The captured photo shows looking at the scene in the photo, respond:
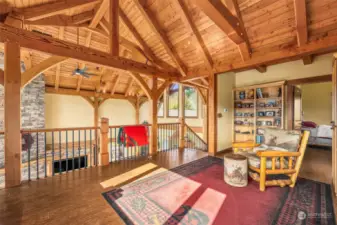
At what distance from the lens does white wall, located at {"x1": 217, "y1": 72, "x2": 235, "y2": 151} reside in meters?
4.74

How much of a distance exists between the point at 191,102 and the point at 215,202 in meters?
6.94

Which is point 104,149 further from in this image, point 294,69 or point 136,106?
point 136,106

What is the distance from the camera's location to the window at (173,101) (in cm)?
948

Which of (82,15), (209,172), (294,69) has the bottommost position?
(209,172)

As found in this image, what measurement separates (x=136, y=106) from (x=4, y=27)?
317 inches

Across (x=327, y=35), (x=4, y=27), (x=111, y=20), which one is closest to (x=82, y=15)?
(x=111, y=20)

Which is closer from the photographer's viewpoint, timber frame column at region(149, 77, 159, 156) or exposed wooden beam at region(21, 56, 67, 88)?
exposed wooden beam at region(21, 56, 67, 88)

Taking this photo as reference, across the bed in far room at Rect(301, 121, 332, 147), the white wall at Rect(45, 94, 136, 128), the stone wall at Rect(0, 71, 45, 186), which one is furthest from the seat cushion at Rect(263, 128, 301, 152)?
the white wall at Rect(45, 94, 136, 128)

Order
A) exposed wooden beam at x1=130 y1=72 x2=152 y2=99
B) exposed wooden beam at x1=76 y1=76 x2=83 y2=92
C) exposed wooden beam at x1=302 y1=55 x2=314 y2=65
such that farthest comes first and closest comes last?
exposed wooden beam at x1=76 y1=76 x2=83 y2=92 → exposed wooden beam at x1=130 y1=72 x2=152 y2=99 → exposed wooden beam at x1=302 y1=55 x2=314 y2=65

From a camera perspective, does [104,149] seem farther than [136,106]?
No

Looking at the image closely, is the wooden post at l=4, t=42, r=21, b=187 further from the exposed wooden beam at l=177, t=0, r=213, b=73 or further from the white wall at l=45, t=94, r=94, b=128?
the white wall at l=45, t=94, r=94, b=128

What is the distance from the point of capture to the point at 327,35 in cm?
265

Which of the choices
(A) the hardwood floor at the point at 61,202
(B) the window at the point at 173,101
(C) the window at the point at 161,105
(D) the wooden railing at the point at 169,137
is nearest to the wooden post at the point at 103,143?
(A) the hardwood floor at the point at 61,202

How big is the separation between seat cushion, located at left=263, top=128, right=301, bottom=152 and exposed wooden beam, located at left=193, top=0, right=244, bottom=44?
6.73 feet
